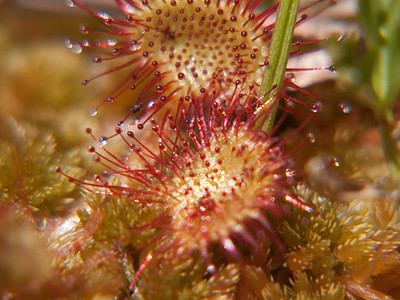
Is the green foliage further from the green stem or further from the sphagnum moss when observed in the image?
the sphagnum moss

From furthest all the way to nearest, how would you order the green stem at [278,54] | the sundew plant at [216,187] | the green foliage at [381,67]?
the green foliage at [381,67] < the green stem at [278,54] < the sundew plant at [216,187]

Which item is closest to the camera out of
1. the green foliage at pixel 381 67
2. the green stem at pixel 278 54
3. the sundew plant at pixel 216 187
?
the sundew plant at pixel 216 187

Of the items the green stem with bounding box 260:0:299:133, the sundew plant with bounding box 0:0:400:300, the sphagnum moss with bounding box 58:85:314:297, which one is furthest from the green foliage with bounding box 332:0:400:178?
the sphagnum moss with bounding box 58:85:314:297

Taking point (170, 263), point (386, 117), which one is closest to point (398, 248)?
point (386, 117)

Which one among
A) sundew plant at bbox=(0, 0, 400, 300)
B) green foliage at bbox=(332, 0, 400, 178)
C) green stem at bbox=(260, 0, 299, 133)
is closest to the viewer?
sundew plant at bbox=(0, 0, 400, 300)

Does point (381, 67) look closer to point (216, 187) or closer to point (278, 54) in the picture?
point (278, 54)

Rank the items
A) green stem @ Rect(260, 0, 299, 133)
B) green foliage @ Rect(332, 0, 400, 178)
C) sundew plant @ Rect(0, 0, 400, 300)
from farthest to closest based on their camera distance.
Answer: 1. green foliage @ Rect(332, 0, 400, 178)
2. green stem @ Rect(260, 0, 299, 133)
3. sundew plant @ Rect(0, 0, 400, 300)

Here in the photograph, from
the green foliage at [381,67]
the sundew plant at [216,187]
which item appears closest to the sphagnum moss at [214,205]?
the sundew plant at [216,187]

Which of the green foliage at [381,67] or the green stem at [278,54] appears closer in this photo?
the green stem at [278,54]

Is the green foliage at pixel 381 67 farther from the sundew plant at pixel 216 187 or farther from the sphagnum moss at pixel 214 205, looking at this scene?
the sphagnum moss at pixel 214 205

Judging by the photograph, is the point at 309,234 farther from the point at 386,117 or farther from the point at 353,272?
the point at 386,117
